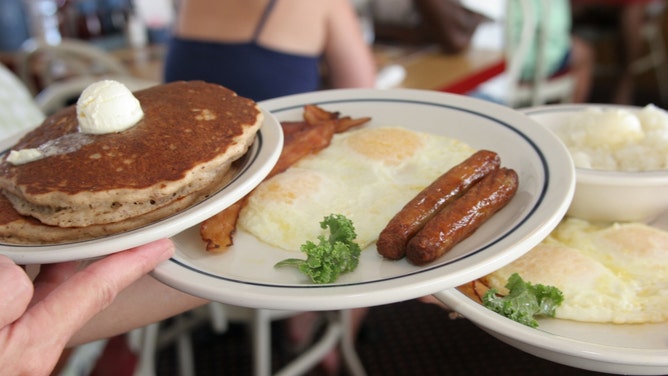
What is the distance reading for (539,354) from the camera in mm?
1010

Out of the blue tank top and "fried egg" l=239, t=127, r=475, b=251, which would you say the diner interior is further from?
"fried egg" l=239, t=127, r=475, b=251

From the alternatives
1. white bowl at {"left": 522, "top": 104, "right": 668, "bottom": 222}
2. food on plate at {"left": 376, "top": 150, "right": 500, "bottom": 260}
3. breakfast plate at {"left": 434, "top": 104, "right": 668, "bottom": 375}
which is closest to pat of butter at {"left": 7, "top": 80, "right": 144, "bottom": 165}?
food on plate at {"left": 376, "top": 150, "right": 500, "bottom": 260}

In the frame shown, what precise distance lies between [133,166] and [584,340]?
2.92 ft

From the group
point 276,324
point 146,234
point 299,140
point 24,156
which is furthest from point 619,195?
point 276,324

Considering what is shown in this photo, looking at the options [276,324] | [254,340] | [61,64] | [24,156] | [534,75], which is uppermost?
[24,156]

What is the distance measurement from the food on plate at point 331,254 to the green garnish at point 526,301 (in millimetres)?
266

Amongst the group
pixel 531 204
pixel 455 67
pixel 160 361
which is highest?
pixel 531 204

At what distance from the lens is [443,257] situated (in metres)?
1.06

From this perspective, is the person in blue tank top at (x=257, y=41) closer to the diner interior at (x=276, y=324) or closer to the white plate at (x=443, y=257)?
the diner interior at (x=276, y=324)

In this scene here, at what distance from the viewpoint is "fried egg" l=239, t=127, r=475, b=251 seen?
120 cm

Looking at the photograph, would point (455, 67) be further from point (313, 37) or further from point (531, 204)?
point (531, 204)

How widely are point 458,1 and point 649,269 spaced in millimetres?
3258

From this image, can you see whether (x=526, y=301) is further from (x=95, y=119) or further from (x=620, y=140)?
(x=95, y=119)

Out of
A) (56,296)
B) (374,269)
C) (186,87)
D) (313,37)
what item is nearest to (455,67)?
(313,37)
